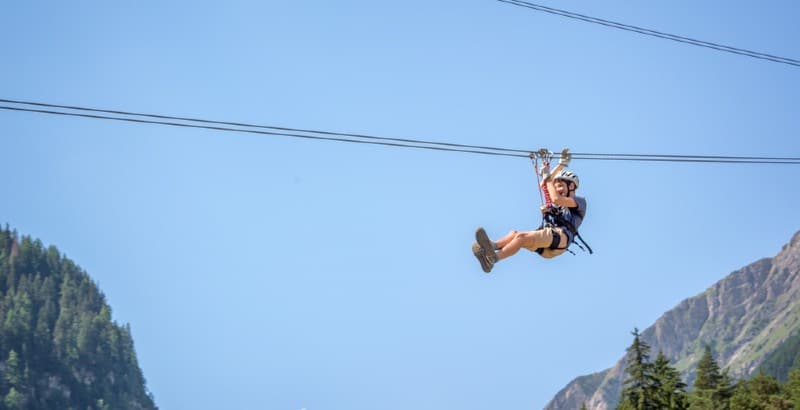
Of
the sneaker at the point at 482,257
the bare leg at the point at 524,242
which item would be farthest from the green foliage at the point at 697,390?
the sneaker at the point at 482,257

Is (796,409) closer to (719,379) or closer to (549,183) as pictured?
(719,379)

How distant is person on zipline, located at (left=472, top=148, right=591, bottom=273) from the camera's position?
64.8 ft

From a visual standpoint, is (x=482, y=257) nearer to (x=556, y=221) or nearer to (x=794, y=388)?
(x=556, y=221)

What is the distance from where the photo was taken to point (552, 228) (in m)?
Result: 20.3

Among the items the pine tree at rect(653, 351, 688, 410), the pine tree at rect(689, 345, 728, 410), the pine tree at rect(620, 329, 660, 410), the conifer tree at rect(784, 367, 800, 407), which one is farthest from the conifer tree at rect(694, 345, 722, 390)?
the pine tree at rect(620, 329, 660, 410)

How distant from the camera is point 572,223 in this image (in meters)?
20.6

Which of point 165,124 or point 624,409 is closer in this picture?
point 165,124

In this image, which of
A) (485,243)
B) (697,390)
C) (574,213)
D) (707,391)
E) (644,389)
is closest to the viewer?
(485,243)

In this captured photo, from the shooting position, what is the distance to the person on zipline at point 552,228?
19.8 metres

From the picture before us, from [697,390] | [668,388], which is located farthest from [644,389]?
[697,390]

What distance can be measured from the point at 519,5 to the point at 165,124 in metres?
11.1

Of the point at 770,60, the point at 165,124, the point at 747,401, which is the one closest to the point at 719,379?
the point at 747,401

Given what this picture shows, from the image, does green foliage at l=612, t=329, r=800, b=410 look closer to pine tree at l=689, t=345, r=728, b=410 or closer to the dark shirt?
pine tree at l=689, t=345, r=728, b=410

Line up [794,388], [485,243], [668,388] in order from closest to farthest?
[485,243]
[668,388]
[794,388]
